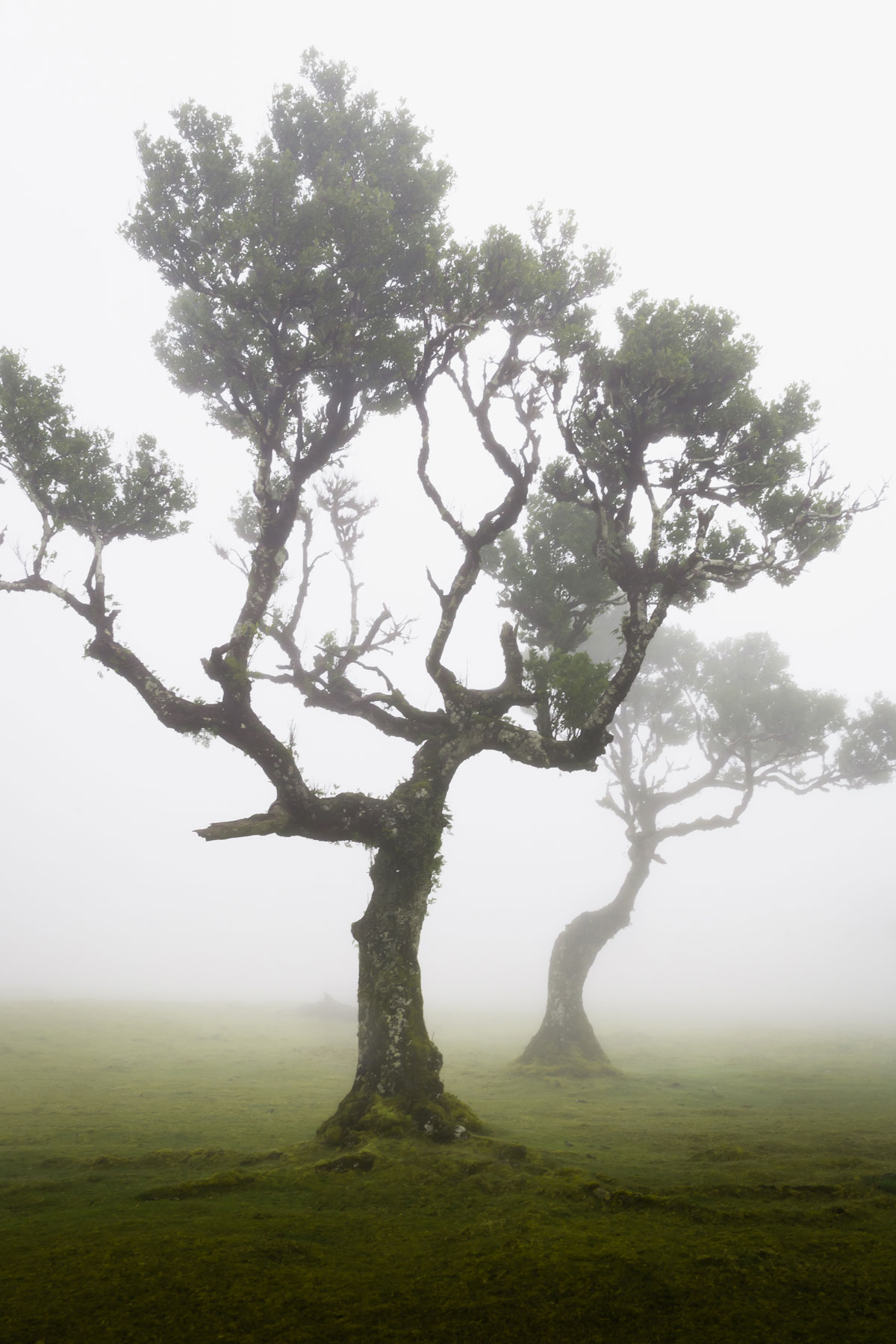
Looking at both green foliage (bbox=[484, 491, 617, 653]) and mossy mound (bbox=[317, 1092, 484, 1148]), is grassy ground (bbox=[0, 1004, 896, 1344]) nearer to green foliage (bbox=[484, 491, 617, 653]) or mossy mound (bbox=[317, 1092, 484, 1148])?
mossy mound (bbox=[317, 1092, 484, 1148])

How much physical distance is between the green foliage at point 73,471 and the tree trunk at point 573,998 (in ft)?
58.8

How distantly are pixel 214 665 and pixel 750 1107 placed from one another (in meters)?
15.7

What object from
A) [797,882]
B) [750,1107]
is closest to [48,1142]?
[750,1107]

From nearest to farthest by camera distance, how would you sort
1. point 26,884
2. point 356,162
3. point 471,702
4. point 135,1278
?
point 135,1278
point 471,702
point 356,162
point 26,884

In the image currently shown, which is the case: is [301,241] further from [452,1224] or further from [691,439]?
[452,1224]

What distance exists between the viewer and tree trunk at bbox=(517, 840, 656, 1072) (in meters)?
21.6

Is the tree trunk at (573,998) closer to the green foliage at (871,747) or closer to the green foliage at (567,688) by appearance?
the green foliage at (567,688)

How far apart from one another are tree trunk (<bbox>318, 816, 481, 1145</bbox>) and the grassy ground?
767 millimetres

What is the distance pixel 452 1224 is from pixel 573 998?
17043mm

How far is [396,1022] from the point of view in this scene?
12.1m

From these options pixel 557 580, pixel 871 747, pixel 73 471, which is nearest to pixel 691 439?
pixel 557 580

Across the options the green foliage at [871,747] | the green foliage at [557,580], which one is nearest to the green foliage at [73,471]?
the green foliage at [557,580]

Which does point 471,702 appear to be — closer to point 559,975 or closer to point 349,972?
point 559,975

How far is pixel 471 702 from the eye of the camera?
15.0m
